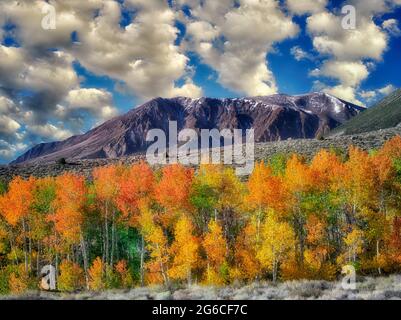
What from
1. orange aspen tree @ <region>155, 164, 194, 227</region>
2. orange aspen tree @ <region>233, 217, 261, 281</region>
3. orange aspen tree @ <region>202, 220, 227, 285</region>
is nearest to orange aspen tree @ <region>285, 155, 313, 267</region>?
orange aspen tree @ <region>233, 217, 261, 281</region>

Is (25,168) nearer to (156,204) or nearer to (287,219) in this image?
(156,204)

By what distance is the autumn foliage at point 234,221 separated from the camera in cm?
3922

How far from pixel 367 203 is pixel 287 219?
8.35m

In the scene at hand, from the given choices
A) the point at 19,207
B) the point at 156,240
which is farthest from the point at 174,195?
the point at 19,207

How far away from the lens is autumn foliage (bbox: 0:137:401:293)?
39.2 meters

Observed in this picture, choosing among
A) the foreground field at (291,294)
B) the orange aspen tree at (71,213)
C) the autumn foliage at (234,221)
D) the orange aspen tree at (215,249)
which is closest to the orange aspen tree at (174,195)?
the autumn foliage at (234,221)

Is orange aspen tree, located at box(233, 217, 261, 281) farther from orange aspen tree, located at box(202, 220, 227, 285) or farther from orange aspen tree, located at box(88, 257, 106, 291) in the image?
orange aspen tree, located at box(88, 257, 106, 291)

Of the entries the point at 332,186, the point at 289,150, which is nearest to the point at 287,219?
the point at 332,186

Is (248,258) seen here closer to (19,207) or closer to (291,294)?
(291,294)

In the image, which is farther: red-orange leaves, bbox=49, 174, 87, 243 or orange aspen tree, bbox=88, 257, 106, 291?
red-orange leaves, bbox=49, 174, 87, 243

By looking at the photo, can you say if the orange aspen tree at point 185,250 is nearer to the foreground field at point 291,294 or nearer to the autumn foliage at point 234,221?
the autumn foliage at point 234,221

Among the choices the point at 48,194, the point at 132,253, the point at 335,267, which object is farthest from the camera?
the point at 132,253

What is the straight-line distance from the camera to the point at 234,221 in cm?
4772
